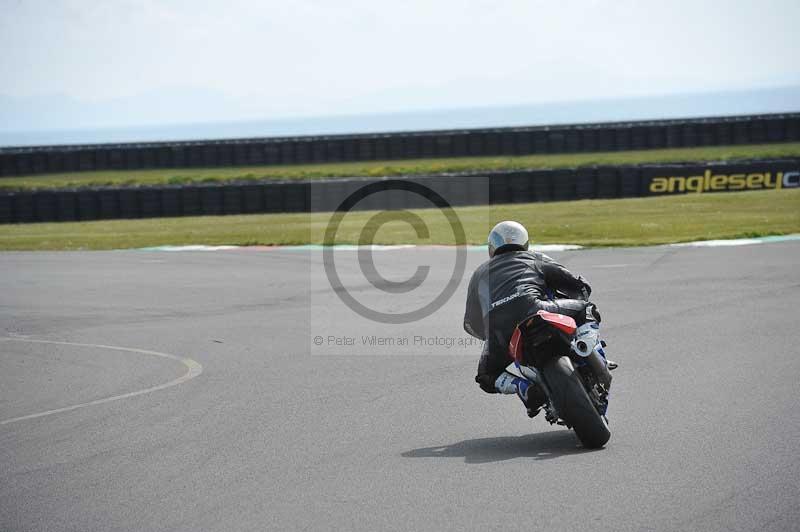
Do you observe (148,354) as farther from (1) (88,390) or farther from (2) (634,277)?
(2) (634,277)

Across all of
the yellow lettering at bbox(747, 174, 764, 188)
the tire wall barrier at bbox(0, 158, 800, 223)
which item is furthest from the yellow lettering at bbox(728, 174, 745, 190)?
the yellow lettering at bbox(747, 174, 764, 188)

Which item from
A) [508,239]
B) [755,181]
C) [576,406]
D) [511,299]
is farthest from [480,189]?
[576,406]

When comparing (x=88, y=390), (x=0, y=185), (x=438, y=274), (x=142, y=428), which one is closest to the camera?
(x=142, y=428)

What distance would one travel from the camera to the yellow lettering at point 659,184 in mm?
27062

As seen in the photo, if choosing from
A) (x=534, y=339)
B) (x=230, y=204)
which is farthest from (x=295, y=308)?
(x=230, y=204)

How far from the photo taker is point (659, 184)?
1067 inches

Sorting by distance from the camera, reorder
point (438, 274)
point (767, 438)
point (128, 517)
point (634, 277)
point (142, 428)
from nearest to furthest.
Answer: point (128, 517), point (767, 438), point (142, 428), point (634, 277), point (438, 274)

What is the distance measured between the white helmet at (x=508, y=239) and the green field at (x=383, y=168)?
92.0 feet

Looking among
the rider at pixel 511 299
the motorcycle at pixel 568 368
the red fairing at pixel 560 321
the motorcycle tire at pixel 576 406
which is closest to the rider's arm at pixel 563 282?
the rider at pixel 511 299

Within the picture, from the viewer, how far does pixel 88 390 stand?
857cm

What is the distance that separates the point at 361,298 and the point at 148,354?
3841 millimetres

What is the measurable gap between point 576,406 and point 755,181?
22715 mm

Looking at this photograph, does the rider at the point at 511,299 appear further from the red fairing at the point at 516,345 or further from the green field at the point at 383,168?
the green field at the point at 383,168

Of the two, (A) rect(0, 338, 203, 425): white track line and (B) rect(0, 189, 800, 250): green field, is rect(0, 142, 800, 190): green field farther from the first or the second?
(A) rect(0, 338, 203, 425): white track line
